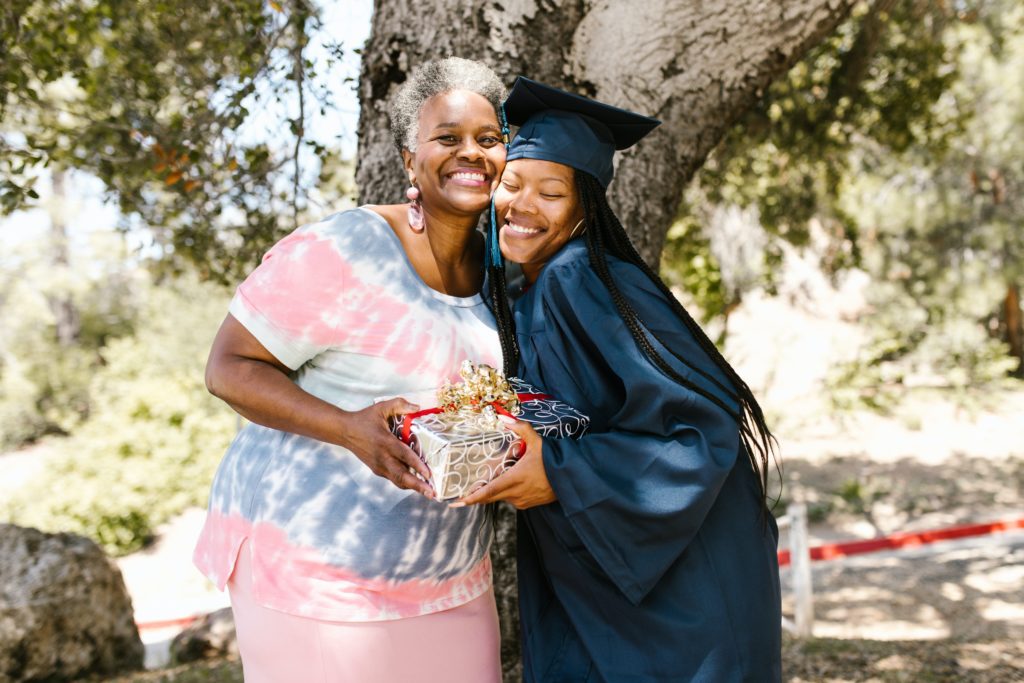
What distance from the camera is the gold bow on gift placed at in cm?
181

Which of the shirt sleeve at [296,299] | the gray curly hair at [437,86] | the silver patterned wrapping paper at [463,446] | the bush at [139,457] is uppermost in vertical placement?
the gray curly hair at [437,86]

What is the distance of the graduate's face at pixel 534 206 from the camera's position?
7.01 ft

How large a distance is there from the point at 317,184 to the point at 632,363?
15.4ft

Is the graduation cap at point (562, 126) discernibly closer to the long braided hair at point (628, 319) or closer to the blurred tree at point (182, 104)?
the long braided hair at point (628, 319)

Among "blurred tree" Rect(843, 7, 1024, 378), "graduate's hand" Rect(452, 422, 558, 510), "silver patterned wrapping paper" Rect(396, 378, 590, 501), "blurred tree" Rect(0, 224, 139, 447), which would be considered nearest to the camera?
"silver patterned wrapping paper" Rect(396, 378, 590, 501)

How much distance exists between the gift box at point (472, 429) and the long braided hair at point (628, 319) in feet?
0.79

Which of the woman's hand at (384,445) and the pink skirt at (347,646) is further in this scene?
the pink skirt at (347,646)

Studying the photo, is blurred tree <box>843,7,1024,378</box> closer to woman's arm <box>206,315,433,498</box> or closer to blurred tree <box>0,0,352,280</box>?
blurred tree <box>0,0,352,280</box>

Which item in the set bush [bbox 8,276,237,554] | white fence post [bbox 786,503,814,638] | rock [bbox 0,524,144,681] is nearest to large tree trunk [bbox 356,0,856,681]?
rock [bbox 0,524,144,681]

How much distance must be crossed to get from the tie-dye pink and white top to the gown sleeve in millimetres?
342

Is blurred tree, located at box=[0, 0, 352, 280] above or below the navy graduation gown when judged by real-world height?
above

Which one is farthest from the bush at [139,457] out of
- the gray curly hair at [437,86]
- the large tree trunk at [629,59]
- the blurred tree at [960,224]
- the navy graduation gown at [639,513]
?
the blurred tree at [960,224]

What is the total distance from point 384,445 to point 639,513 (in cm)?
56

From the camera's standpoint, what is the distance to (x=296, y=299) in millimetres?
1932
